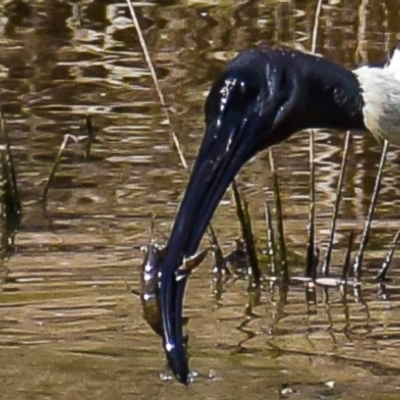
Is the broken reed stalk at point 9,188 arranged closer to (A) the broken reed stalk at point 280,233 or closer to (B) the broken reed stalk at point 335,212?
(A) the broken reed stalk at point 280,233

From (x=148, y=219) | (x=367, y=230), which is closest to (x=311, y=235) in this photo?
(x=367, y=230)

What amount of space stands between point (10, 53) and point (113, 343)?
195 inches

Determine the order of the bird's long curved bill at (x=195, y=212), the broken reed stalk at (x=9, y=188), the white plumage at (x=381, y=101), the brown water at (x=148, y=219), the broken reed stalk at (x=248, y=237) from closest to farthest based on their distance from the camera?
1. the bird's long curved bill at (x=195, y=212)
2. the white plumage at (x=381, y=101)
3. the brown water at (x=148, y=219)
4. the broken reed stalk at (x=248, y=237)
5. the broken reed stalk at (x=9, y=188)

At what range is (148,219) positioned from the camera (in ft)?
22.9

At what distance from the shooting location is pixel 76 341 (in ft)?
18.0

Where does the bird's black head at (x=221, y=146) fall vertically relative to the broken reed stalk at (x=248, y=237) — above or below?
above

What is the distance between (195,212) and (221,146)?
0.16m

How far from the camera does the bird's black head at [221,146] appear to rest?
13.7 feet

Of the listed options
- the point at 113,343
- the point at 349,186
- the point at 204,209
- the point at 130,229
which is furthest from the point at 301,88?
the point at 349,186

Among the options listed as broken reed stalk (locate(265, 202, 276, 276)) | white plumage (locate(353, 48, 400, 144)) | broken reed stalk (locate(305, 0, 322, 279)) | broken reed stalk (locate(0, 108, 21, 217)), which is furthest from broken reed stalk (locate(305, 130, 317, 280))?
broken reed stalk (locate(0, 108, 21, 217))

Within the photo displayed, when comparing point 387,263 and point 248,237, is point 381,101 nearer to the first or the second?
point 248,237

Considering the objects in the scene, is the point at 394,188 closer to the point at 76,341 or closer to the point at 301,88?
the point at 76,341

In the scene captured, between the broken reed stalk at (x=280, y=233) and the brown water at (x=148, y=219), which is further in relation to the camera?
the broken reed stalk at (x=280, y=233)

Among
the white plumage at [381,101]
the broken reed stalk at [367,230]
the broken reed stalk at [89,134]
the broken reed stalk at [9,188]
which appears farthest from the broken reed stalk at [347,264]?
the broken reed stalk at [89,134]
